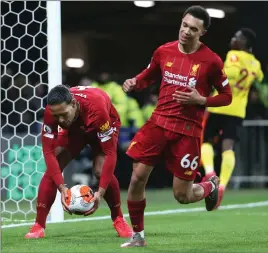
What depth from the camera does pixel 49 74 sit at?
32.8ft

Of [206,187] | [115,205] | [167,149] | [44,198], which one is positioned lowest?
[115,205]

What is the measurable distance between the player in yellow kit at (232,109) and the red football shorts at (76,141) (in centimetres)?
352

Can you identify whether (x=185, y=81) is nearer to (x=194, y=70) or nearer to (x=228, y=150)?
(x=194, y=70)

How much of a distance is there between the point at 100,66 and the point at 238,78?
1214 cm

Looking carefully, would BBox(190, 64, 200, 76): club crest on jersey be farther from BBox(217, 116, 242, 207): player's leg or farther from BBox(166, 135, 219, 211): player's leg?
BBox(217, 116, 242, 207): player's leg

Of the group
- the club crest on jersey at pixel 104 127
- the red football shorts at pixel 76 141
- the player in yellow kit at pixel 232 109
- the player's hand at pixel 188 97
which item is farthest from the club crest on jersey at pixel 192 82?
the player in yellow kit at pixel 232 109

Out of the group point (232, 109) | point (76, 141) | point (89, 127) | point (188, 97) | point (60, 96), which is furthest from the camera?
point (232, 109)

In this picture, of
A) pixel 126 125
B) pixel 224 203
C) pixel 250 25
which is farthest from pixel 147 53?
pixel 224 203

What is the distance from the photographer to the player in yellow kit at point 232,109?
11.4 metres

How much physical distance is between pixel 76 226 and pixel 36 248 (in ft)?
6.92

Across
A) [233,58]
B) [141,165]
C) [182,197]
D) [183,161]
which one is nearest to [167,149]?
[183,161]

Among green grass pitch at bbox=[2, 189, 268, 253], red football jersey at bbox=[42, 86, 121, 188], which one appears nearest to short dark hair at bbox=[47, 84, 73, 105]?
red football jersey at bbox=[42, 86, 121, 188]

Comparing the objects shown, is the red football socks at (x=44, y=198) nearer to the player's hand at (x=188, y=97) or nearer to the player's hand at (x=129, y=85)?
the player's hand at (x=129, y=85)

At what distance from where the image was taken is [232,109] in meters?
11.6
